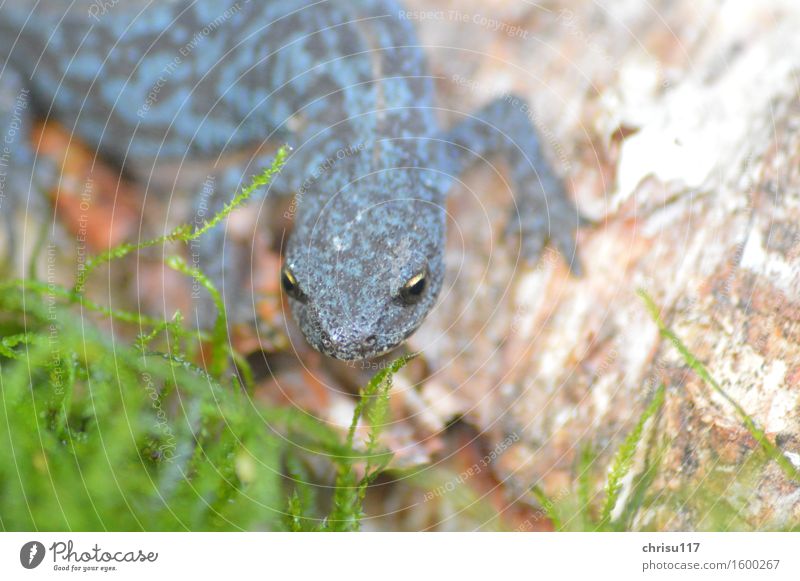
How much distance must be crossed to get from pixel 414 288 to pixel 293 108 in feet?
2.13

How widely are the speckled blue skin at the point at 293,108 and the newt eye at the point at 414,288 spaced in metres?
0.02

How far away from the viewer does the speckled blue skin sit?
4.24 feet

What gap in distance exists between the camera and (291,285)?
3.82ft

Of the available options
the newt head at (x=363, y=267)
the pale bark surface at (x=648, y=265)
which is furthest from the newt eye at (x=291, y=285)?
the pale bark surface at (x=648, y=265)

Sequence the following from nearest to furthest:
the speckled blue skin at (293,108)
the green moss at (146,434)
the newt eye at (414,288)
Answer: the green moss at (146,434) < the newt eye at (414,288) < the speckled blue skin at (293,108)

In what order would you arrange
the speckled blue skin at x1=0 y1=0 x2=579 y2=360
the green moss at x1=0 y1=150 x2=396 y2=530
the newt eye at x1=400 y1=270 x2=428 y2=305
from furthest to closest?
→ the speckled blue skin at x1=0 y1=0 x2=579 y2=360 → the newt eye at x1=400 y1=270 x2=428 y2=305 → the green moss at x1=0 y1=150 x2=396 y2=530

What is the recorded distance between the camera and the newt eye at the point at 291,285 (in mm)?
1150

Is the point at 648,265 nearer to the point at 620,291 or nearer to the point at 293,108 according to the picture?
the point at 620,291

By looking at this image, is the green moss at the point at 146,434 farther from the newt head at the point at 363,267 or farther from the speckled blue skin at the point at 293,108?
the speckled blue skin at the point at 293,108

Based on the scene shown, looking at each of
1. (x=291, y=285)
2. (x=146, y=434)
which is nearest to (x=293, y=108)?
(x=291, y=285)

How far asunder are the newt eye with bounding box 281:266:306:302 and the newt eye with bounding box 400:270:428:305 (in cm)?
18

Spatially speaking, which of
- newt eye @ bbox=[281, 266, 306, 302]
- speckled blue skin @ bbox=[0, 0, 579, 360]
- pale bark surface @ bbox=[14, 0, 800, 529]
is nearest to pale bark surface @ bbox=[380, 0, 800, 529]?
pale bark surface @ bbox=[14, 0, 800, 529]

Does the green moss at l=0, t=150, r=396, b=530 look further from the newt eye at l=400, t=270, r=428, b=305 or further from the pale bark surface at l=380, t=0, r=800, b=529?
the pale bark surface at l=380, t=0, r=800, b=529

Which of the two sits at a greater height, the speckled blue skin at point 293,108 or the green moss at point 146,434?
the speckled blue skin at point 293,108
